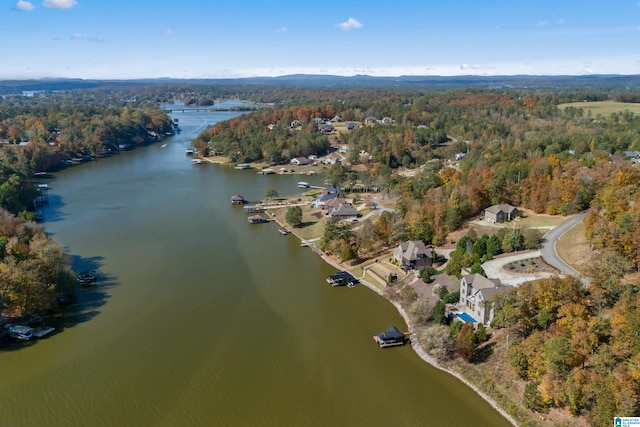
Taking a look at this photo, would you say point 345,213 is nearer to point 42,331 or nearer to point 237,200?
point 237,200

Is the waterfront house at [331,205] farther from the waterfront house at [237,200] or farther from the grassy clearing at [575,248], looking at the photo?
the grassy clearing at [575,248]

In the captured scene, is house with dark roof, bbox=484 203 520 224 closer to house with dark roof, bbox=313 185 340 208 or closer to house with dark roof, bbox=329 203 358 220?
house with dark roof, bbox=329 203 358 220

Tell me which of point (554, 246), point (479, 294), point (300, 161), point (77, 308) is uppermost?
point (300, 161)

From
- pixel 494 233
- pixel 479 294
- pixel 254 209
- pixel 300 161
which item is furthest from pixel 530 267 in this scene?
pixel 300 161

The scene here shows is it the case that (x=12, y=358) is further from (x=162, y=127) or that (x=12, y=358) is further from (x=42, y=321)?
(x=162, y=127)

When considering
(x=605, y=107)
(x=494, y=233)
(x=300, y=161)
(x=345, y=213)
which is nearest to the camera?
(x=494, y=233)

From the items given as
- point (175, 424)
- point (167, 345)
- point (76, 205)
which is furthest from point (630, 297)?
point (76, 205)

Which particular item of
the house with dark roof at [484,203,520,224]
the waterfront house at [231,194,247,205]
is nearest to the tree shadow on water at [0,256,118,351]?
the waterfront house at [231,194,247,205]
